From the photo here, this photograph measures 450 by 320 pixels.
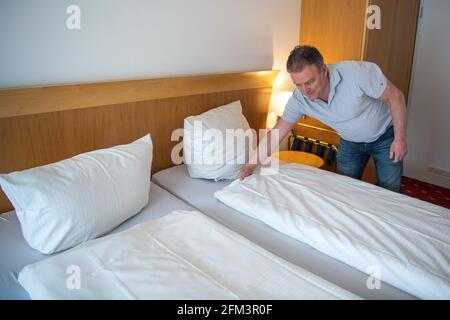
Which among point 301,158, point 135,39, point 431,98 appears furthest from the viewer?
point 431,98

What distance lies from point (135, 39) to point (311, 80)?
989mm

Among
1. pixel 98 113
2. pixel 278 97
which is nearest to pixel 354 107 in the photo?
pixel 278 97

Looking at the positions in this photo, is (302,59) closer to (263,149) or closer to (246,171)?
(263,149)

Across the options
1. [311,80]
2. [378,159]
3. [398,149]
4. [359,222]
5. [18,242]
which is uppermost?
[311,80]

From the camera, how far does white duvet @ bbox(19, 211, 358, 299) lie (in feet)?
3.33

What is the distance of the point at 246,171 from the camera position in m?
1.94

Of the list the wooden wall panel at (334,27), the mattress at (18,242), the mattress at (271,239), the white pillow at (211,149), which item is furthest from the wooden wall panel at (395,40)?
the mattress at (18,242)

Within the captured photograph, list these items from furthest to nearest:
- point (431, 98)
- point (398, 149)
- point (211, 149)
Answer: point (431, 98)
point (211, 149)
point (398, 149)

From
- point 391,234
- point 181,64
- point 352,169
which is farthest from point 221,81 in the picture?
point 391,234

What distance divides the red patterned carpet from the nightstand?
1164 millimetres

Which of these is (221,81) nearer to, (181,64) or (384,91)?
(181,64)

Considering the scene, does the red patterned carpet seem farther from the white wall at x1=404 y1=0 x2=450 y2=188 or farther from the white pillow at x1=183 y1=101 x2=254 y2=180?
the white pillow at x1=183 y1=101 x2=254 y2=180

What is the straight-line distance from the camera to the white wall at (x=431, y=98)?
118 inches

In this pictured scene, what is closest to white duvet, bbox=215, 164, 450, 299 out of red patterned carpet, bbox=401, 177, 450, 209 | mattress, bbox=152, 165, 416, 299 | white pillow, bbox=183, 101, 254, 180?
mattress, bbox=152, 165, 416, 299
